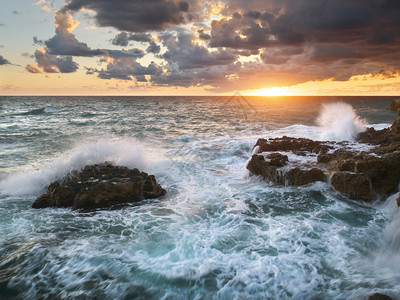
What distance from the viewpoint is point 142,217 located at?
6.67m

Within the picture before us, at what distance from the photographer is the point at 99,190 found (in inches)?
290

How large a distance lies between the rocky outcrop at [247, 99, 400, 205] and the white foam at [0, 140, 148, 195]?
507cm

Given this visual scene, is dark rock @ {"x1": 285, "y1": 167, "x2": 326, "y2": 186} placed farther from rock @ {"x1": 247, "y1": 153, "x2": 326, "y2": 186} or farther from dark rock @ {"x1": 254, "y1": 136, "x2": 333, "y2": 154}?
dark rock @ {"x1": 254, "y1": 136, "x2": 333, "y2": 154}

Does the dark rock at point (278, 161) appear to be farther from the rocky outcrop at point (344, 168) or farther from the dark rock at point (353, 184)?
the dark rock at point (353, 184)

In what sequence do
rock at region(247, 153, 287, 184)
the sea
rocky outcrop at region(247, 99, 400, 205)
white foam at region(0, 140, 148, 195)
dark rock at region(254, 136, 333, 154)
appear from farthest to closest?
dark rock at region(254, 136, 333, 154) → rock at region(247, 153, 287, 184) → white foam at region(0, 140, 148, 195) → rocky outcrop at region(247, 99, 400, 205) → the sea

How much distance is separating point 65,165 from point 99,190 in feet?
8.86

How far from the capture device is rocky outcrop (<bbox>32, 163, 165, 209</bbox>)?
721cm

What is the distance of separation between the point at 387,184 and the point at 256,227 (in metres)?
4.04

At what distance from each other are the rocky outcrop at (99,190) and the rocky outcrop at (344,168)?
3.99 metres

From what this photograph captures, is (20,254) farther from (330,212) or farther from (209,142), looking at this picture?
(209,142)

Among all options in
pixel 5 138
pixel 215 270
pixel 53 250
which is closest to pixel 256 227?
pixel 215 270

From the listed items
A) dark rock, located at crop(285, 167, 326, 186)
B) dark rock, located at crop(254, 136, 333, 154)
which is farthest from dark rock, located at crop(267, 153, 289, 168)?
dark rock, located at crop(254, 136, 333, 154)

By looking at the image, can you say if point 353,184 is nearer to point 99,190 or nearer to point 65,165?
point 99,190

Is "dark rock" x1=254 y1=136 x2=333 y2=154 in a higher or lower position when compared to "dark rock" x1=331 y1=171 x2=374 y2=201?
higher
